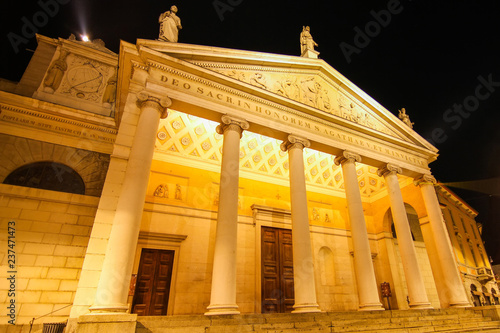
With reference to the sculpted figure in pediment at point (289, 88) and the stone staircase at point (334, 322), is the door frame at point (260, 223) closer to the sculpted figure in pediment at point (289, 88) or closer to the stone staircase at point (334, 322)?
the stone staircase at point (334, 322)

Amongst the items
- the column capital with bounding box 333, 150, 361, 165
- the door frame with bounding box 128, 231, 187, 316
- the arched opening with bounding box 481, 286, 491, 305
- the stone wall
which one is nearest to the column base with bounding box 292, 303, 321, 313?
the door frame with bounding box 128, 231, 187, 316

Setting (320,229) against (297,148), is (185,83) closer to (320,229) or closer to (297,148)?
(297,148)

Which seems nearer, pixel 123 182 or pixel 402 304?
pixel 123 182

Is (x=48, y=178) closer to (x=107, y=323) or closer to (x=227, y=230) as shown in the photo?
(x=107, y=323)

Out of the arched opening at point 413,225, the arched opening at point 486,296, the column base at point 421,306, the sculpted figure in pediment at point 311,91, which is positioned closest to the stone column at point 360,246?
the column base at point 421,306

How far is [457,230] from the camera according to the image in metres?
23.0

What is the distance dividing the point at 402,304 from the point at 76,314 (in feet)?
46.7

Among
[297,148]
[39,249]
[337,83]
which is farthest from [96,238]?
[337,83]

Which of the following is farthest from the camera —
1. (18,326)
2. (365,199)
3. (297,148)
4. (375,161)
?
(365,199)

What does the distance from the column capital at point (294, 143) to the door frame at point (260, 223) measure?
341 cm

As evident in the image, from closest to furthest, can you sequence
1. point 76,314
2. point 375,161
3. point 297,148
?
point 76,314
point 297,148
point 375,161

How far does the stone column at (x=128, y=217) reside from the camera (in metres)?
5.82

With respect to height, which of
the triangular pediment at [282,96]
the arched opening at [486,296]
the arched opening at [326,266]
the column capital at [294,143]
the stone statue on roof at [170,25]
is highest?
the stone statue on roof at [170,25]

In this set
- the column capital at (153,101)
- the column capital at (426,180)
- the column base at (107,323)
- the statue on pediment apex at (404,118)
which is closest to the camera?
the column base at (107,323)
